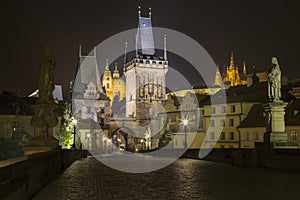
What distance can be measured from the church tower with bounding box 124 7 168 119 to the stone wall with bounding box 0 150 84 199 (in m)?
108

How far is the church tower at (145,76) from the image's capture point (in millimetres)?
131125

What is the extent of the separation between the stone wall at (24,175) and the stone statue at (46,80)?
16.6ft

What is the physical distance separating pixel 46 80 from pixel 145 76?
115997 mm

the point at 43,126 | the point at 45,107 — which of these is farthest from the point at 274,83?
the point at 43,126

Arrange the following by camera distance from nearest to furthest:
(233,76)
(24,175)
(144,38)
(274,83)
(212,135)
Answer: (24,175), (274,83), (212,135), (144,38), (233,76)

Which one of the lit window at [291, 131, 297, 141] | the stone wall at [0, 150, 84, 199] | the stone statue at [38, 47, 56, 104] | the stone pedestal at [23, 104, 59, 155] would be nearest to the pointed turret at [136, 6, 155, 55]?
the lit window at [291, 131, 297, 141]

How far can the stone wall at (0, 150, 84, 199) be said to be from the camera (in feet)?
27.3

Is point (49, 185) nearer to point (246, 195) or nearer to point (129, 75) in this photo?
point (246, 195)

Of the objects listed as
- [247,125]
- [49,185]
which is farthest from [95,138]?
[49,185]

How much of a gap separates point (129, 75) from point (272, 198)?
133 m

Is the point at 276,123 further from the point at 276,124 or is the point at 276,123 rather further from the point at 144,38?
Answer: the point at 144,38

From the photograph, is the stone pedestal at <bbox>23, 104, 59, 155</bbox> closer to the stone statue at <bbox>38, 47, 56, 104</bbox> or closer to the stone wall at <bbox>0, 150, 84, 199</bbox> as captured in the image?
the stone statue at <bbox>38, 47, 56, 104</bbox>

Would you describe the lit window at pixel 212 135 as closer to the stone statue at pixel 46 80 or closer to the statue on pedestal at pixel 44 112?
the statue on pedestal at pixel 44 112

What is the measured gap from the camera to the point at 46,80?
69.7 ft
